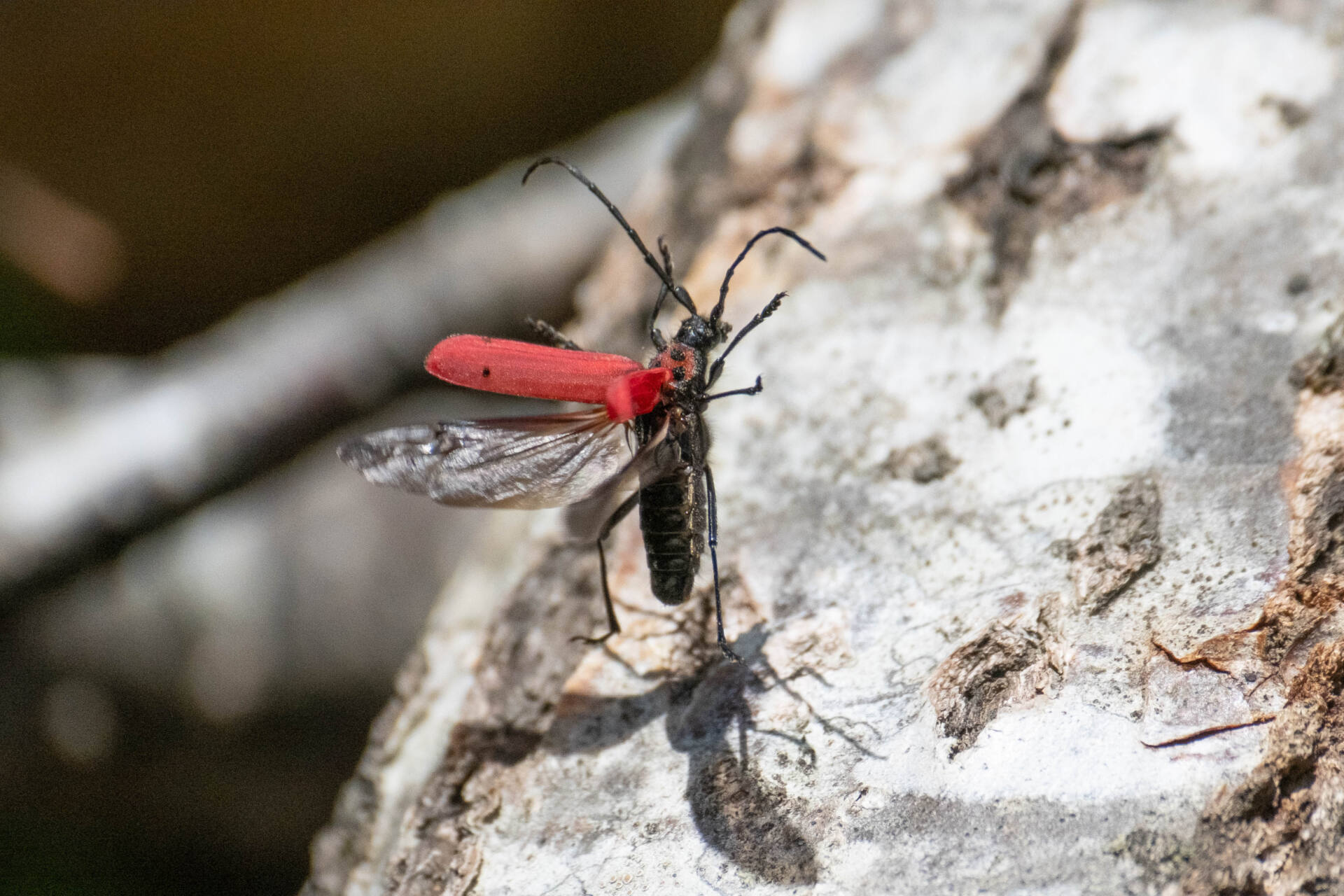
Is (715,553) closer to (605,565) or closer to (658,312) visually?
(605,565)

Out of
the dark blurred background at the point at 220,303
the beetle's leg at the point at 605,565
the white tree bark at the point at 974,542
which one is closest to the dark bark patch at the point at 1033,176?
the white tree bark at the point at 974,542

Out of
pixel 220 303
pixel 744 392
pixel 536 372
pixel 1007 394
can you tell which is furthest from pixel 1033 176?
pixel 220 303

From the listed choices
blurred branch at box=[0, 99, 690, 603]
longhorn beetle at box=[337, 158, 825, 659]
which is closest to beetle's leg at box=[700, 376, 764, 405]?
longhorn beetle at box=[337, 158, 825, 659]

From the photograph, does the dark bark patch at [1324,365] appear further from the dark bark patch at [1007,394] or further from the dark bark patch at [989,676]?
the dark bark patch at [989,676]

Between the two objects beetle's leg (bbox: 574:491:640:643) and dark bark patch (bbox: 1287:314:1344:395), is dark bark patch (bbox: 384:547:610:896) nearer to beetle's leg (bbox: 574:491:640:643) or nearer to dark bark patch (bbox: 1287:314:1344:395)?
A: beetle's leg (bbox: 574:491:640:643)

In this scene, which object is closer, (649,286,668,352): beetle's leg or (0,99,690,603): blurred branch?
(649,286,668,352): beetle's leg

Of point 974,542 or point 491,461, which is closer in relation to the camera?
point 974,542
